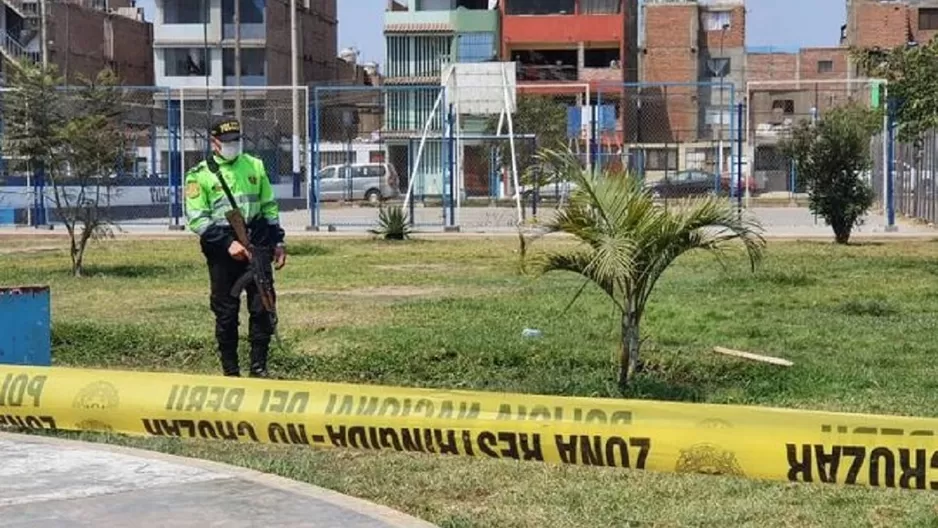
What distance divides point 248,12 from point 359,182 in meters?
24.7

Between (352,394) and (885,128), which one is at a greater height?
(885,128)

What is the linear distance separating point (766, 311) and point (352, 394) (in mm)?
7943

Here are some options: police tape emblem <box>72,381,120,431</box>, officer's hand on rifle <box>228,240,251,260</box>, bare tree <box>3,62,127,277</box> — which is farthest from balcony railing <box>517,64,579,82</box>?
police tape emblem <box>72,381,120,431</box>

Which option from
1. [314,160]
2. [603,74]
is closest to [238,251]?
[314,160]

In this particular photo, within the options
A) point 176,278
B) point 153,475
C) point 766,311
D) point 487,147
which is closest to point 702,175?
point 487,147

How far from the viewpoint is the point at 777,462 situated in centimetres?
463

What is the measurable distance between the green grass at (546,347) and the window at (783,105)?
45.1m

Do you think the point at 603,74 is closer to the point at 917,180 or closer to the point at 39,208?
the point at 917,180

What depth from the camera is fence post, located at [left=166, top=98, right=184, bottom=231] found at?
29391mm

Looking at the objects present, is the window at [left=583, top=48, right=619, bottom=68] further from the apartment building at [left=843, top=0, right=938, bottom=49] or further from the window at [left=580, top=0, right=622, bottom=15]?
the apartment building at [left=843, top=0, right=938, bottom=49]

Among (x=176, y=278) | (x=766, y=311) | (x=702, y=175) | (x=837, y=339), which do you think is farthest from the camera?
(x=702, y=175)

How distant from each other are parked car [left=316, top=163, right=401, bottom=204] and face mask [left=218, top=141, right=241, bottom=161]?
3306 cm

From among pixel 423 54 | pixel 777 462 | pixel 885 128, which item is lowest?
pixel 777 462

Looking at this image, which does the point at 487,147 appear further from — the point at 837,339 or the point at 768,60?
the point at 768,60
